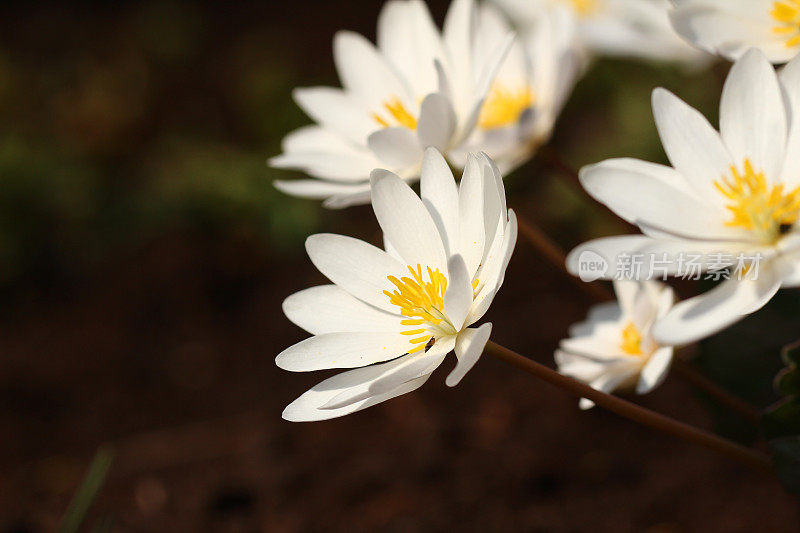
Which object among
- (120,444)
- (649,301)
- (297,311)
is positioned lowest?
(120,444)

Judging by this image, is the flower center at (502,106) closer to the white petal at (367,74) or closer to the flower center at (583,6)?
the white petal at (367,74)

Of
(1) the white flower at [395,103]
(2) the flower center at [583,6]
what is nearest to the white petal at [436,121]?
(1) the white flower at [395,103]

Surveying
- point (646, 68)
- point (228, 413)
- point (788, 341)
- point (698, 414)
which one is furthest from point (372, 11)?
point (788, 341)

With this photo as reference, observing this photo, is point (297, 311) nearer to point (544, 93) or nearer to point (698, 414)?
point (544, 93)

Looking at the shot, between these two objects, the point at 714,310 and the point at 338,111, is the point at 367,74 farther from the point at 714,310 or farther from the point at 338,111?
the point at 714,310

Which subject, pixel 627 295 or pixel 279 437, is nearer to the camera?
pixel 627 295

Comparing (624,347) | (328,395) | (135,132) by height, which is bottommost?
(135,132)

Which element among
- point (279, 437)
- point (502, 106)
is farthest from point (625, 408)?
point (279, 437)
